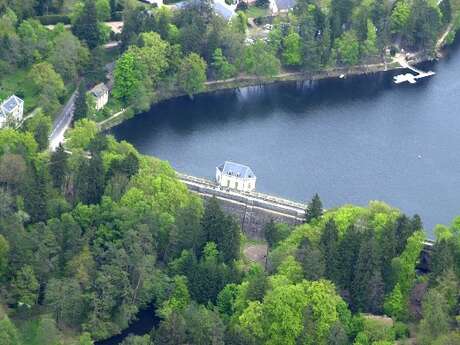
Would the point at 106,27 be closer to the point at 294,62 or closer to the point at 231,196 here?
the point at 294,62

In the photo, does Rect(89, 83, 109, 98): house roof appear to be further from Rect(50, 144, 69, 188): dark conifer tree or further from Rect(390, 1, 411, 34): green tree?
Rect(390, 1, 411, 34): green tree

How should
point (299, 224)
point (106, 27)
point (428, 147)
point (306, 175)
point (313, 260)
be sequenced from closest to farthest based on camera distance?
point (313, 260)
point (299, 224)
point (306, 175)
point (428, 147)
point (106, 27)

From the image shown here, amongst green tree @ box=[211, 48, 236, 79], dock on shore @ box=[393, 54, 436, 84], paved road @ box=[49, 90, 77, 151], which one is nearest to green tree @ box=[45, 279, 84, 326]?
paved road @ box=[49, 90, 77, 151]

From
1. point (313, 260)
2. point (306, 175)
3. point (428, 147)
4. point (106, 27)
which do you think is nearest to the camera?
point (313, 260)

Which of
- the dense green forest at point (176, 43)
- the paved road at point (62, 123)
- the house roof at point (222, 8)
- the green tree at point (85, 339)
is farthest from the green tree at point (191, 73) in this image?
the green tree at point (85, 339)

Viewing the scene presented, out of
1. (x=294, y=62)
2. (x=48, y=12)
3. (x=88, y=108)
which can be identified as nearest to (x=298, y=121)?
(x=294, y=62)

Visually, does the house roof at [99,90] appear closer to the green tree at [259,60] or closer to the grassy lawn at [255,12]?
the green tree at [259,60]
